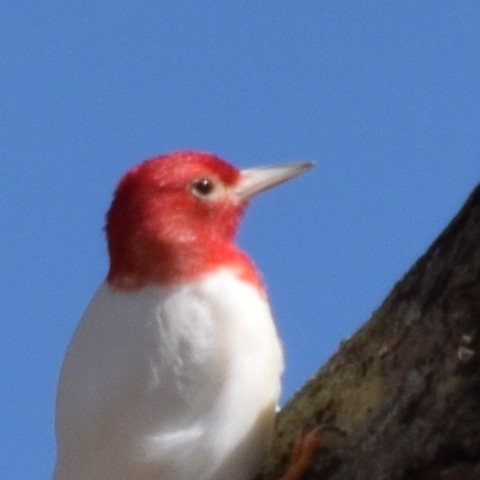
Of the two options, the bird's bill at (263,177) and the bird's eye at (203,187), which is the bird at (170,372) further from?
the bird's bill at (263,177)

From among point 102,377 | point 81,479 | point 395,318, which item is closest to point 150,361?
point 102,377

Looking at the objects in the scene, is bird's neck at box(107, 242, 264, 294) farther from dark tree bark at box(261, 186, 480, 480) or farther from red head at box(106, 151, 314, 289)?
dark tree bark at box(261, 186, 480, 480)

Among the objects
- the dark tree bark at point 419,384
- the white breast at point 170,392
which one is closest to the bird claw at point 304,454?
the dark tree bark at point 419,384

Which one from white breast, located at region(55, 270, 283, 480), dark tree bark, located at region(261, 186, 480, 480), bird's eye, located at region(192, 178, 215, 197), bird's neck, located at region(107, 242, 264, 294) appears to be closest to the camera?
dark tree bark, located at region(261, 186, 480, 480)

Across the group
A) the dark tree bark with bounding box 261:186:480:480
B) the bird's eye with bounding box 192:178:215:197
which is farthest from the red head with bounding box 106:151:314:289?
the dark tree bark with bounding box 261:186:480:480

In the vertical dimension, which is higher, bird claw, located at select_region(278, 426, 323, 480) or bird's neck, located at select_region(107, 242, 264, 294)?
bird's neck, located at select_region(107, 242, 264, 294)

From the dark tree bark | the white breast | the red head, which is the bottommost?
the dark tree bark

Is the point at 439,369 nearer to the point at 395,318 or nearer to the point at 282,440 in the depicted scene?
the point at 395,318

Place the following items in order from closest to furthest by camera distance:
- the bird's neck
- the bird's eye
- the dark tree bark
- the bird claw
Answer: the dark tree bark
the bird claw
the bird's neck
the bird's eye

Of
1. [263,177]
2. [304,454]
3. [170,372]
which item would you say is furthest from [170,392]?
[263,177]
